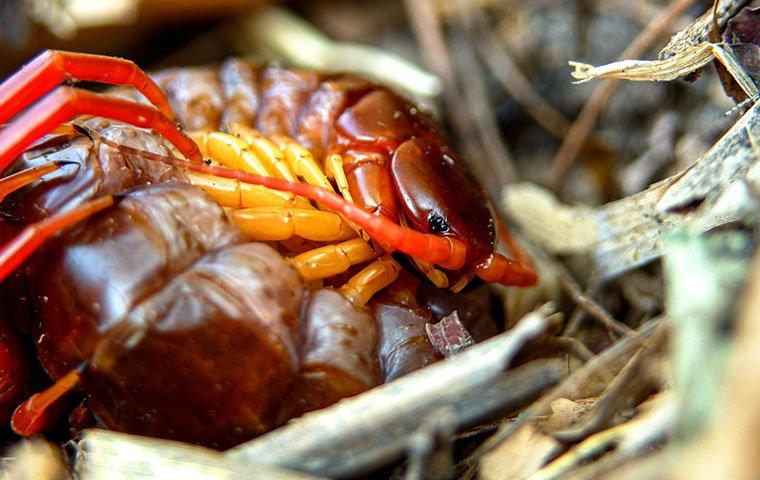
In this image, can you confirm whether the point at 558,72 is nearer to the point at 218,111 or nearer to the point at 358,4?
the point at 358,4

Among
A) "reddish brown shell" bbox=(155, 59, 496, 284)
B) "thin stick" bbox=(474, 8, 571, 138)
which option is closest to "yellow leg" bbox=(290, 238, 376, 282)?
"reddish brown shell" bbox=(155, 59, 496, 284)

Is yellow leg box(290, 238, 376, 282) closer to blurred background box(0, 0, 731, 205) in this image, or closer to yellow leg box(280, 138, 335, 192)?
yellow leg box(280, 138, 335, 192)

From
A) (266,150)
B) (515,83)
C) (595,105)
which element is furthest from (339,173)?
(515,83)

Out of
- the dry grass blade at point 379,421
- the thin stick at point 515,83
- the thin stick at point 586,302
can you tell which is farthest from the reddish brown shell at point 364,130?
the thin stick at point 515,83

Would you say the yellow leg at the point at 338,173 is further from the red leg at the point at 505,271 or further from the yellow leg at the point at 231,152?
the red leg at the point at 505,271

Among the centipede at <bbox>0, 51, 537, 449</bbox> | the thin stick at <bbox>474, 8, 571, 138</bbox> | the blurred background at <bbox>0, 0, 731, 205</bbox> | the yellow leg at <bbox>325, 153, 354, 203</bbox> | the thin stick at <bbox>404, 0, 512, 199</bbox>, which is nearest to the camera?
the centipede at <bbox>0, 51, 537, 449</bbox>

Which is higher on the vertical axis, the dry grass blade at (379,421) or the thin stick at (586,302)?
the thin stick at (586,302)

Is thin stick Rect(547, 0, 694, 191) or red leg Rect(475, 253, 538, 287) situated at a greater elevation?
→ thin stick Rect(547, 0, 694, 191)

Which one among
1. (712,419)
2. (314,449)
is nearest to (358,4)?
(314,449)
